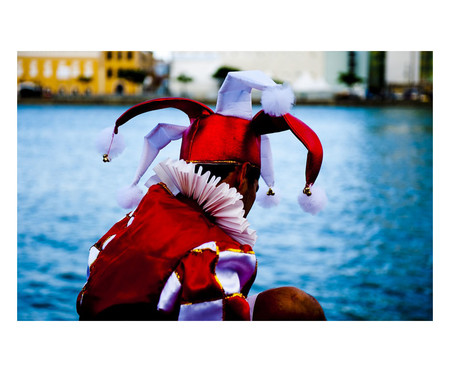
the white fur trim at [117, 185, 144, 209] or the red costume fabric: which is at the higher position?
the white fur trim at [117, 185, 144, 209]

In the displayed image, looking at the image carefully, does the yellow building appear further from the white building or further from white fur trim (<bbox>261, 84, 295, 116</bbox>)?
white fur trim (<bbox>261, 84, 295, 116</bbox>)

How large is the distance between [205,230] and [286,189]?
26.0 ft

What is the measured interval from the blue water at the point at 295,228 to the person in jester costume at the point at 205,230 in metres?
0.20

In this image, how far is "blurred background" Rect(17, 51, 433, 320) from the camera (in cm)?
369

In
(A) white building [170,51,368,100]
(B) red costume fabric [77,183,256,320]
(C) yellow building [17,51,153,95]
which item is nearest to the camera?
(B) red costume fabric [77,183,256,320]

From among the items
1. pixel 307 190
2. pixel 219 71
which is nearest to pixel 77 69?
pixel 219 71

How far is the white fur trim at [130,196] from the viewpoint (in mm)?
1501

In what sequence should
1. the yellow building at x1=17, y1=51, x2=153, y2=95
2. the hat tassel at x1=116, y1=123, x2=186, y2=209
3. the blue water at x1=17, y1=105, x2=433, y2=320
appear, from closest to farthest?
1. the hat tassel at x1=116, y1=123, x2=186, y2=209
2. the yellow building at x1=17, y1=51, x2=153, y2=95
3. the blue water at x1=17, y1=105, x2=433, y2=320

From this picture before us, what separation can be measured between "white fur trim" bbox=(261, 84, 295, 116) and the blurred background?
0.14 m

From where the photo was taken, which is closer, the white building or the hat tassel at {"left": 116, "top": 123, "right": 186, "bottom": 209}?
the hat tassel at {"left": 116, "top": 123, "right": 186, "bottom": 209}

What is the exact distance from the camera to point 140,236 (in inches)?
51.1

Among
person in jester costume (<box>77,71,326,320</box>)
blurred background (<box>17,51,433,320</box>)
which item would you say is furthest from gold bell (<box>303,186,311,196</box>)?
blurred background (<box>17,51,433,320</box>)
